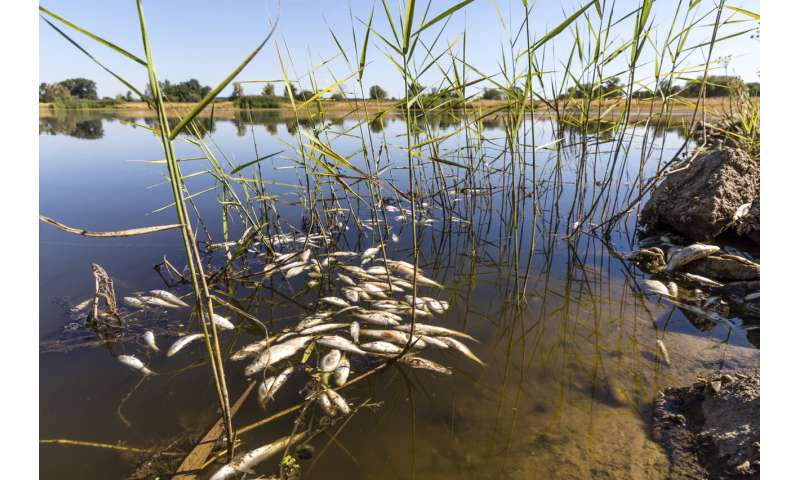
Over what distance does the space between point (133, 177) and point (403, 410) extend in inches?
282

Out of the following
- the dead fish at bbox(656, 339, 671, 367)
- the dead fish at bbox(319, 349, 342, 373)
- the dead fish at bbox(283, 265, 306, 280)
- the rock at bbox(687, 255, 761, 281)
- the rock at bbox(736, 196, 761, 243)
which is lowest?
the dead fish at bbox(319, 349, 342, 373)

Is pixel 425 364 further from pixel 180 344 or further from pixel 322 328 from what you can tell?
pixel 180 344

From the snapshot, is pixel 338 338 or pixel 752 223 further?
pixel 752 223

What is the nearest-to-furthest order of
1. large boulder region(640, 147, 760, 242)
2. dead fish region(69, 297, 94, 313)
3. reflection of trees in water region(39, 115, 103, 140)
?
dead fish region(69, 297, 94, 313) → large boulder region(640, 147, 760, 242) → reflection of trees in water region(39, 115, 103, 140)

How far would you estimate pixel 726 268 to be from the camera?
2.89 metres

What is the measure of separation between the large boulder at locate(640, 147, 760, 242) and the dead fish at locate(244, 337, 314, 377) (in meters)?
3.48

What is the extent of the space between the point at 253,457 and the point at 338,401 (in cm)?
40

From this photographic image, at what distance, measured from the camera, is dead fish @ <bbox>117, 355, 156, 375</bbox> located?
195 centimetres

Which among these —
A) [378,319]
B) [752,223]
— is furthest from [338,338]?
[752,223]

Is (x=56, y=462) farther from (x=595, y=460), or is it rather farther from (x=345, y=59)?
(x=345, y=59)

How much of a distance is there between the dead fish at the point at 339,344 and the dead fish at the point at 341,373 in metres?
0.10

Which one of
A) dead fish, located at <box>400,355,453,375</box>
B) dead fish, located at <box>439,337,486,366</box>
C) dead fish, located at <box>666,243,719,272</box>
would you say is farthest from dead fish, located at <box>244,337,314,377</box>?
dead fish, located at <box>666,243,719,272</box>

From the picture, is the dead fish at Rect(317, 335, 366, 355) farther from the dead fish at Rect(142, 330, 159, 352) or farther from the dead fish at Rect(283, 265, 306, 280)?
the dead fish at Rect(283, 265, 306, 280)

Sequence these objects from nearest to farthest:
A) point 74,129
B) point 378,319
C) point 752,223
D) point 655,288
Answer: point 378,319, point 655,288, point 752,223, point 74,129
